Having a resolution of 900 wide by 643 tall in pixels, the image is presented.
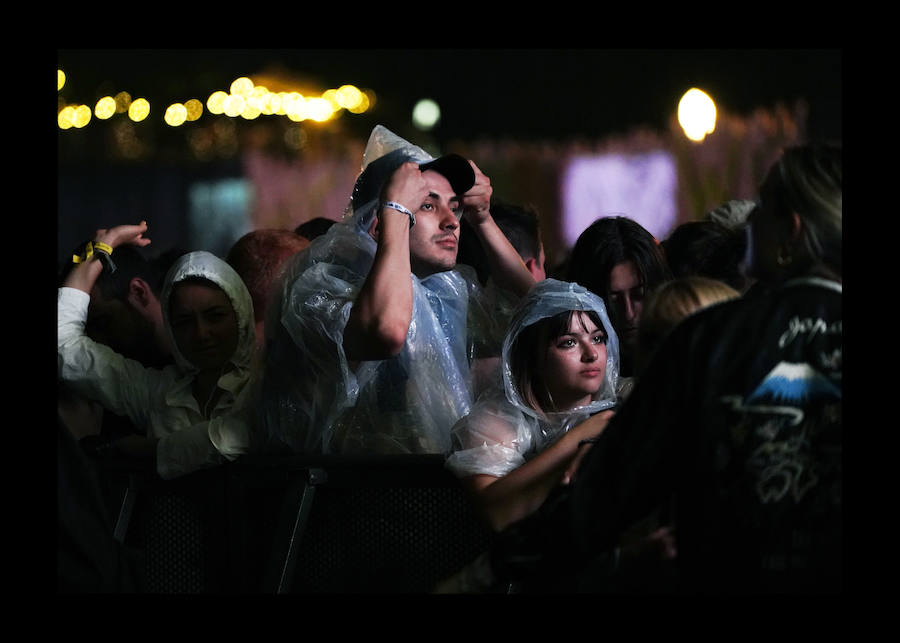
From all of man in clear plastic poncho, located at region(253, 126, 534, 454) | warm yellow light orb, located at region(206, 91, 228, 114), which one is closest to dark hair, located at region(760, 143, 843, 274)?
man in clear plastic poncho, located at region(253, 126, 534, 454)

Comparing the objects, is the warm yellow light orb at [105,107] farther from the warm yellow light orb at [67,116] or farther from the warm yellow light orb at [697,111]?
the warm yellow light orb at [697,111]

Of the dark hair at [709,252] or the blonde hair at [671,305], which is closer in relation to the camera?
the blonde hair at [671,305]

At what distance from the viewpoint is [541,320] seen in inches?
118

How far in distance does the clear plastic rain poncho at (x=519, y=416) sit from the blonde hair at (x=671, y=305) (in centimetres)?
38

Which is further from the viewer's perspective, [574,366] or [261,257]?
[261,257]

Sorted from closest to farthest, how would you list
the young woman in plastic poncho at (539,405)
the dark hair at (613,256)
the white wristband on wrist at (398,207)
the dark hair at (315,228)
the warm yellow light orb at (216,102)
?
the young woman in plastic poncho at (539,405) → the white wristband on wrist at (398,207) → the dark hair at (613,256) → the dark hair at (315,228) → the warm yellow light orb at (216,102)

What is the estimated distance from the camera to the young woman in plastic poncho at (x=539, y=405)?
104 inches

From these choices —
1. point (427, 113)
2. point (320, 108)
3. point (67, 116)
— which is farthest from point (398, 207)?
point (67, 116)

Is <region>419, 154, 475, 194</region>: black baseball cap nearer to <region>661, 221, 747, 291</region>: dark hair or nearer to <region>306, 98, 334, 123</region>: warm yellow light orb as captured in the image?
<region>661, 221, 747, 291</region>: dark hair

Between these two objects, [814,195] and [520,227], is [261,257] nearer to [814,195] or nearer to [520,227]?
[520,227]

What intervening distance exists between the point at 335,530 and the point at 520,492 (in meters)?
0.45

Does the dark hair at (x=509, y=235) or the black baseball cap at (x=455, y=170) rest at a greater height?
the black baseball cap at (x=455, y=170)

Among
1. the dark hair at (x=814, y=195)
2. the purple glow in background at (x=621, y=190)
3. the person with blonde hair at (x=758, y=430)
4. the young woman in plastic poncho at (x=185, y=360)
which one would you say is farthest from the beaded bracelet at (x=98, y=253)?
the purple glow in background at (x=621, y=190)

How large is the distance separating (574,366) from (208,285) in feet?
3.57
